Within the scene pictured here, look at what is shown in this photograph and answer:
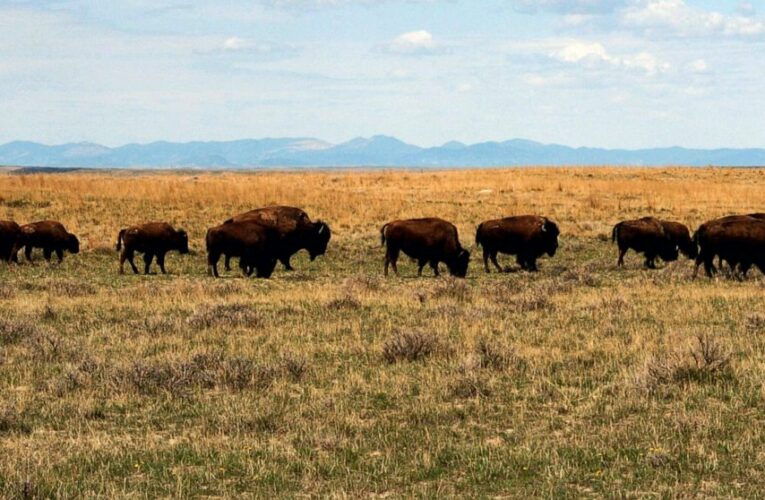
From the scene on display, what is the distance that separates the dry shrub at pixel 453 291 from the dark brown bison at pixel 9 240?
39.3ft

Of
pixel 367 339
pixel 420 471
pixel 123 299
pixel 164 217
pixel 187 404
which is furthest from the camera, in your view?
pixel 164 217

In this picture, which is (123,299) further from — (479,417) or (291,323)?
(479,417)

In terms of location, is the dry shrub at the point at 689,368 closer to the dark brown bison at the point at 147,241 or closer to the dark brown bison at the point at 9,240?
the dark brown bison at the point at 147,241

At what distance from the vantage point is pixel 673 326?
1353 cm

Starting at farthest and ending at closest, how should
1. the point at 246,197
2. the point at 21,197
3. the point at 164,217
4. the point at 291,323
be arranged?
the point at 246,197 < the point at 21,197 < the point at 164,217 < the point at 291,323

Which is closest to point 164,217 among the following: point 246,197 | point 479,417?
point 246,197

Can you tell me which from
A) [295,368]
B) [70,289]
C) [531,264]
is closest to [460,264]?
[531,264]

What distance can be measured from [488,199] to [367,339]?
31.2 meters

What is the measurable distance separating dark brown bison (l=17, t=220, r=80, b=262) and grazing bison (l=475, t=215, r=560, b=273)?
441 inches

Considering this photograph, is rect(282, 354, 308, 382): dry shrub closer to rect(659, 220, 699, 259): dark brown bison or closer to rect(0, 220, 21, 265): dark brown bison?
rect(0, 220, 21, 265): dark brown bison

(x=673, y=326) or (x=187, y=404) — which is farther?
(x=673, y=326)

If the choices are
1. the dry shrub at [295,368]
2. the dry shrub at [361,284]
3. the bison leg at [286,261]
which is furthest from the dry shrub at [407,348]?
the bison leg at [286,261]

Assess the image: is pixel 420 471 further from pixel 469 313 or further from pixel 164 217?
pixel 164 217

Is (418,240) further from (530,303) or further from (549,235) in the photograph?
(530,303)
